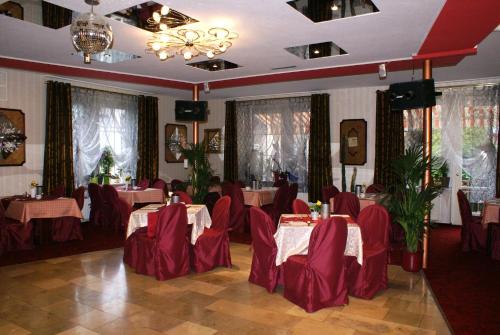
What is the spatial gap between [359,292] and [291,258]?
79 cm

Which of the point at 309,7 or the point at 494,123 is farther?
the point at 494,123

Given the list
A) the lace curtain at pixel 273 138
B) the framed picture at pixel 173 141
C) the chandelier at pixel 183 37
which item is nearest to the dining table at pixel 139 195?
the framed picture at pixel 173 141

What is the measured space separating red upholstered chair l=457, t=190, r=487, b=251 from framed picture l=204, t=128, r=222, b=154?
19.4 ft

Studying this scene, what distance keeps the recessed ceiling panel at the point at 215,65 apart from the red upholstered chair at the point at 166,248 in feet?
9.69

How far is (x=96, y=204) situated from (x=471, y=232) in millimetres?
6490

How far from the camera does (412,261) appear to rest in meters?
4.81

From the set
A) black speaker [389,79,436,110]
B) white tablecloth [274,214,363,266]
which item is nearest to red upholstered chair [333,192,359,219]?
black speaker [389,79,436,110]

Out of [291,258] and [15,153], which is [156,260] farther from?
[15,153]

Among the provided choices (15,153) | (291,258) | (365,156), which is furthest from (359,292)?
(15,153)

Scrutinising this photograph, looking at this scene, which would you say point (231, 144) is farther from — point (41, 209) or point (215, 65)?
point (41, 209)

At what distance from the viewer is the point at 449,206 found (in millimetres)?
7867

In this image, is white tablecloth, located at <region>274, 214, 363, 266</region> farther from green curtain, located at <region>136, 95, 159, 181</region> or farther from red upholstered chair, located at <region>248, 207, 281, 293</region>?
green curtain, located at <region>136, 95, 159, 181</region>

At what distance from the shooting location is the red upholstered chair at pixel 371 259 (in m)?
3.87

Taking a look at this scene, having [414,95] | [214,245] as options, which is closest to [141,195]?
[214,245]
